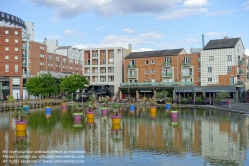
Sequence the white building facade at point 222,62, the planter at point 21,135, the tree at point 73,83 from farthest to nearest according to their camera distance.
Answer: the tree at point 73,83 < the white building facade at point 222,62 < the planter at point 21,135

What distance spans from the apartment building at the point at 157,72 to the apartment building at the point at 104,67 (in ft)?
8.12

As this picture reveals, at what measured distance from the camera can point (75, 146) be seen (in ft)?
64.4

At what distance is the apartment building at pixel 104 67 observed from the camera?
80.4 m

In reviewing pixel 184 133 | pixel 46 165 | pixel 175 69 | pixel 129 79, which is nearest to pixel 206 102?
pixel 175 69

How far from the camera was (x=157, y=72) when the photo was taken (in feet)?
245

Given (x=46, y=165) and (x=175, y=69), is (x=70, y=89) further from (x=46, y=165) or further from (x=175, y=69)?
(x=46, y=165)

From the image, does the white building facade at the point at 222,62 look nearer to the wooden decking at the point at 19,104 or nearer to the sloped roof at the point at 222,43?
the sloped roof at the point at 222,43

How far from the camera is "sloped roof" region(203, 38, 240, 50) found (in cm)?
6557

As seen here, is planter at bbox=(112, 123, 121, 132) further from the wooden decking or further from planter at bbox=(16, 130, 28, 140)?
the wooden decking

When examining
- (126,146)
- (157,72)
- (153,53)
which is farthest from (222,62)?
(126,146)

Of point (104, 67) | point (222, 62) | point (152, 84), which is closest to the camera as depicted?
point (222, 62)

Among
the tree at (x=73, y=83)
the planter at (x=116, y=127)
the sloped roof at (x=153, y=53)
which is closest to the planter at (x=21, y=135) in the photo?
the planter at (x=116, y=127)

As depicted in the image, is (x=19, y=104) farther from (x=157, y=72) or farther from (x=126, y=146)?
(x=126, y=146)

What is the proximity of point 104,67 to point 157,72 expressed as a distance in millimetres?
15484
